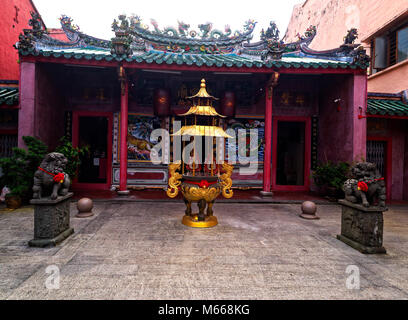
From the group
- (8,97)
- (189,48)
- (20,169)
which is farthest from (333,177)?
(8,97)

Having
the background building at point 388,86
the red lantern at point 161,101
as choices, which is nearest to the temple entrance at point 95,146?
the red lantern at point 161,101

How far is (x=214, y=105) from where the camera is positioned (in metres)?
8.55

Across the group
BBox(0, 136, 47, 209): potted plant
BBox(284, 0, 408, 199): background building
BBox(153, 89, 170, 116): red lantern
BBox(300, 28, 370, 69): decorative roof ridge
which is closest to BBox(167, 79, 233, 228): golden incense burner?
BBox(153, 89, 170, 116): red lantern

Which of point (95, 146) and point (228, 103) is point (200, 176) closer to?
point (228, 103)

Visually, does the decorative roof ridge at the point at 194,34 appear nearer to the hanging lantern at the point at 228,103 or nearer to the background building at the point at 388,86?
the hanging lantern at the point at 228,103

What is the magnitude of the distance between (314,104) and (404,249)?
624 cm

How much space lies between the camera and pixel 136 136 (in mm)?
8477

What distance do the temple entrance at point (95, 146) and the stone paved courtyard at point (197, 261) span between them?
3.24 meters

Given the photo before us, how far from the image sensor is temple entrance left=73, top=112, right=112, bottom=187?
→ 27.4 ft

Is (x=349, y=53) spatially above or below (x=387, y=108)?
above

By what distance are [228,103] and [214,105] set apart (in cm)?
85
